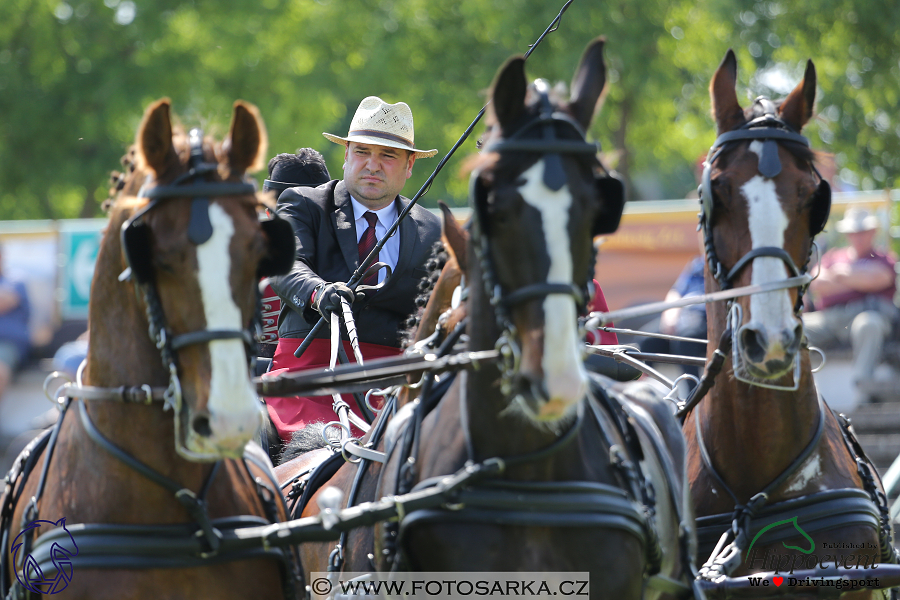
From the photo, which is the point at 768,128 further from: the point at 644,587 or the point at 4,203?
the point at 4,203

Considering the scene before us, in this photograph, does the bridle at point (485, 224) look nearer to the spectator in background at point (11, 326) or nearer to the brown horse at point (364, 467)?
the brown horse at point (364, 467)

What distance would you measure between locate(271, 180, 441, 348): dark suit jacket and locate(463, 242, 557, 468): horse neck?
1.92 meters

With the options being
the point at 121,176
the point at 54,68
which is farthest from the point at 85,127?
the point at 121,176

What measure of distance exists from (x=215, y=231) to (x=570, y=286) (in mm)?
1030

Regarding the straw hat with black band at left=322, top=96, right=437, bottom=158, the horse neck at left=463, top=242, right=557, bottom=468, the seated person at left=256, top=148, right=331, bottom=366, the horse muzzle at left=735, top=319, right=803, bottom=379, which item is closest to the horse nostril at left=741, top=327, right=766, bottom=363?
the horse muzzle at left=735, top=319, right=803, bottom=379

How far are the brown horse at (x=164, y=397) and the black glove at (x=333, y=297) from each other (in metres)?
1.27

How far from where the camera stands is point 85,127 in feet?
53.6

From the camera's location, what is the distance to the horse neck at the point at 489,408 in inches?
125

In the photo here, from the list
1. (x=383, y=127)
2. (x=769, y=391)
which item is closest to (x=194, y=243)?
(x=769, y=391)

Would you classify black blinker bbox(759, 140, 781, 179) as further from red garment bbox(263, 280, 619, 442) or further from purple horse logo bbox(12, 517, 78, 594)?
purple horse logo bbox(12, 517, 78, 594)

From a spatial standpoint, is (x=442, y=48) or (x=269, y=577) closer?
(x=269, y=577)

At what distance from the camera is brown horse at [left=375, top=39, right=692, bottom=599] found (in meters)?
2.90

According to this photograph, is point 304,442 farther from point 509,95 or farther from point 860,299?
point 860,299

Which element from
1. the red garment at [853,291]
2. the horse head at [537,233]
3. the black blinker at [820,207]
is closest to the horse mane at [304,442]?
the horse head at [537,233]
